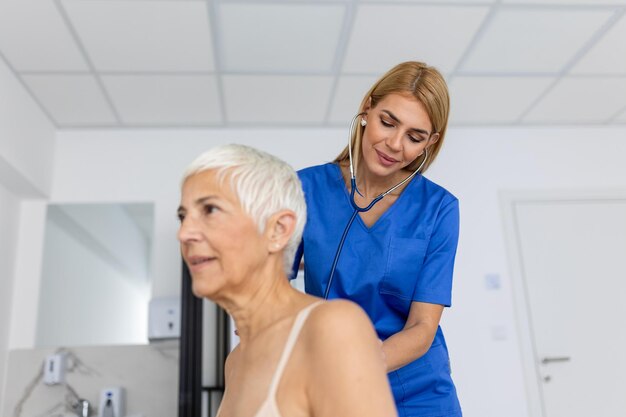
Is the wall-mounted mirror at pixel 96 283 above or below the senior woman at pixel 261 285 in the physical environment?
above

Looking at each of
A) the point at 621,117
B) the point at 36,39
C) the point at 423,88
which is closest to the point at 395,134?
the point at 423,88

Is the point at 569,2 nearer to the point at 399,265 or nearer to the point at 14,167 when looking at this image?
the point at 399,265

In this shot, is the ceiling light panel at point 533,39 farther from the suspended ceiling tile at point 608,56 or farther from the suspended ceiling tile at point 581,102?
the suspended ceiling tile at point 581,102

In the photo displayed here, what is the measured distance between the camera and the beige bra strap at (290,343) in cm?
67

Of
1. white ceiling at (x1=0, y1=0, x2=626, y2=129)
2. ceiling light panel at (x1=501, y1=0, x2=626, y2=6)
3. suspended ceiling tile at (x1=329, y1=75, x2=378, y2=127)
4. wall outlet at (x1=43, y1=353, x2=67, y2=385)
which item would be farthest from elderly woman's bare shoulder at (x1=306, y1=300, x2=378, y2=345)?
wall outlet at (x1=43, y1=353, x2=67, y2=385)

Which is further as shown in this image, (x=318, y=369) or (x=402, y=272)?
(x=402, y=272)

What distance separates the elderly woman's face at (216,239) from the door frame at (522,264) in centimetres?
298

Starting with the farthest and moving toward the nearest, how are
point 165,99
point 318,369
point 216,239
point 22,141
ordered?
1. point 165,99
2. point 22,141
3. point 216,239
4. point 318,369

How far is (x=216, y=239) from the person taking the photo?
0.75 m

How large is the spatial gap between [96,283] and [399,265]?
240 centimetres

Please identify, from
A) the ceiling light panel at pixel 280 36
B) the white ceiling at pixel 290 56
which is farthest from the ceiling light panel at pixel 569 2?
the ceiling light panel at pixel 280 36

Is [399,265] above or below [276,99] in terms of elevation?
below

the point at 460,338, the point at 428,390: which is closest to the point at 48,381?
the point at 460,338

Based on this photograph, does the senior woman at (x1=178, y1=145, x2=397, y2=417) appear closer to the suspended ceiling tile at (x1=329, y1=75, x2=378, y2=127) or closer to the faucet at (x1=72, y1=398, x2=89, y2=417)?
the suspended ceiling tile at (x1=329, y1=75, x2=378, y2=127)
